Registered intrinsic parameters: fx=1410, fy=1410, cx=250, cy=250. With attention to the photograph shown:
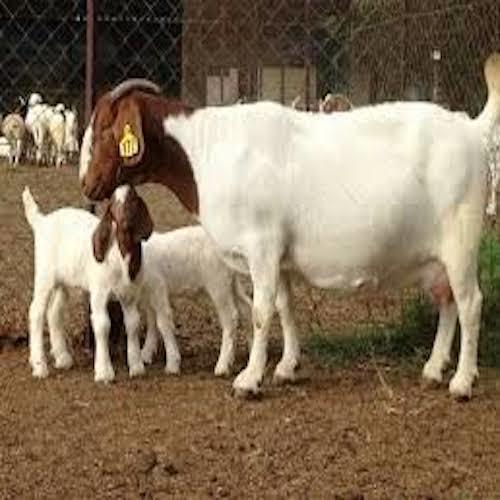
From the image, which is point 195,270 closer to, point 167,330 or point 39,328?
point 167,330

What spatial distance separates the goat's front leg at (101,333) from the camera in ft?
26.3

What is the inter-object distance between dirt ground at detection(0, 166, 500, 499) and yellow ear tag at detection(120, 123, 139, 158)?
1.33 m

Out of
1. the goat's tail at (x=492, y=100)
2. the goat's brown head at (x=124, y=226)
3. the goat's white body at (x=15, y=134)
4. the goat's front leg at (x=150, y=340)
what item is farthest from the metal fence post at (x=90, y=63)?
the goat's white body at (x=15, y=134)

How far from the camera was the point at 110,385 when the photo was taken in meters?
8.01

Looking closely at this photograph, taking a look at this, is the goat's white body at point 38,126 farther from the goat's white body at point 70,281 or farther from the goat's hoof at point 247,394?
the goat's hoof at point 247,394

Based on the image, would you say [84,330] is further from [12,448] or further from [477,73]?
[477,73]

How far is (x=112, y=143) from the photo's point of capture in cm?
766

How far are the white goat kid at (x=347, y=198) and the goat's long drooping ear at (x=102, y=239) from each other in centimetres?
60

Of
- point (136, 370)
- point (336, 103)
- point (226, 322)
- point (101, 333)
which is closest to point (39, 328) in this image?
point (101, 333)

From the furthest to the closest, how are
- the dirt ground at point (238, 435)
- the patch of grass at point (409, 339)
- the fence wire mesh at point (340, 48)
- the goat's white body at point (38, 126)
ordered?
the goat's white body at point (38, 126) → the fence wire mesh at point (340, 48) → the patch of grass at point (409, 339) → the dirt ground at point (238, 435)

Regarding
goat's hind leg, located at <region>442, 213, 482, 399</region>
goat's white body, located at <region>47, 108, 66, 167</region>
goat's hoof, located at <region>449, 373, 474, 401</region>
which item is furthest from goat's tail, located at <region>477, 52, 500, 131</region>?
goat's white body, located at <region>47, 108, 66, 167</region>

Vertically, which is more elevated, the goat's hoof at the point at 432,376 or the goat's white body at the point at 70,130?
the goat's hoof at the point at 432,376

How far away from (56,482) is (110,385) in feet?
6.35

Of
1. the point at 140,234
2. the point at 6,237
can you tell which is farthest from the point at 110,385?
the point at 6,237
